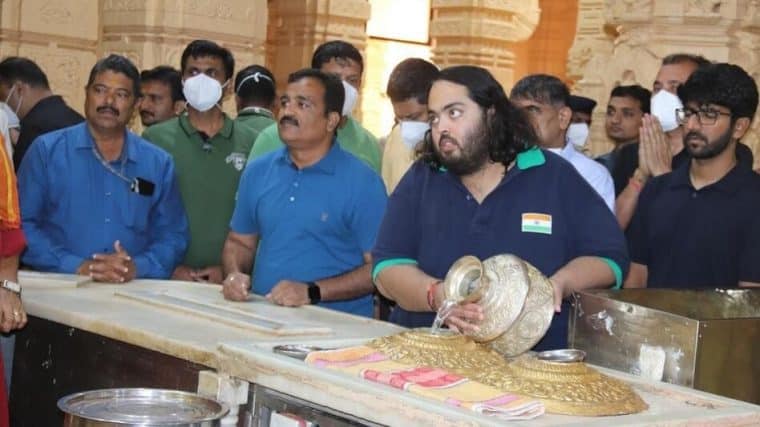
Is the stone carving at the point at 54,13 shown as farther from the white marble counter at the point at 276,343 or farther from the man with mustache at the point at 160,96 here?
the white marble counter at the point at 276,343

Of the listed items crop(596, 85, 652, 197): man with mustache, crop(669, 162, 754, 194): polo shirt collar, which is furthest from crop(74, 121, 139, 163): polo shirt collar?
crop(596, 85, 652, 197): man with mustache

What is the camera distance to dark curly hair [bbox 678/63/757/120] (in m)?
5.19

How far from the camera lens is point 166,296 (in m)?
4.97

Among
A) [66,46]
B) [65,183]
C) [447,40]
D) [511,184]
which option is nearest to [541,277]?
[511,184]

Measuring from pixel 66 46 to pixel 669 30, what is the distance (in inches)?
160

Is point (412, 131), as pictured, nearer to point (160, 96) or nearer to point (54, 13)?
point (160, 96)

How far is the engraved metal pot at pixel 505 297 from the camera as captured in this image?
3611 mm

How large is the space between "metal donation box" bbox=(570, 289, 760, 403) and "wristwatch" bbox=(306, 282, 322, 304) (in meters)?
1.16

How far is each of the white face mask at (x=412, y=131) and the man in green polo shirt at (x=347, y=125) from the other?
0.21 metres

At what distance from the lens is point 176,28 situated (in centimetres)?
916

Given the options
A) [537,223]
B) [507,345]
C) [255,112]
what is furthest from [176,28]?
[507,345]

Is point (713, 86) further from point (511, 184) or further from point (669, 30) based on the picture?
point (669, 30)

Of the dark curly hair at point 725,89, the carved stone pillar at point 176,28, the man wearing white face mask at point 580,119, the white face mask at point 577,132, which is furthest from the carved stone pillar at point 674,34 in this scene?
the carved stone pillar at point 176,28

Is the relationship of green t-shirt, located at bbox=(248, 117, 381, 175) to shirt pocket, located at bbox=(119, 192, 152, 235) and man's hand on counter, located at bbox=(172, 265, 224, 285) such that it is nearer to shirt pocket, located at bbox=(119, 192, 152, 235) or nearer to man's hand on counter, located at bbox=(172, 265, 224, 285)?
man's hand on counter, located at bbox=(172, 265, 224, 285)
